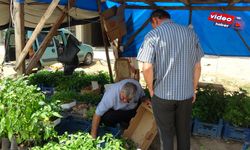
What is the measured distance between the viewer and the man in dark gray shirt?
361 centimetres

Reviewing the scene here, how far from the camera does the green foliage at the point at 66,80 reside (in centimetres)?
732

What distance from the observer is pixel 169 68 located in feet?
12.0

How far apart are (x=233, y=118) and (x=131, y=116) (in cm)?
163

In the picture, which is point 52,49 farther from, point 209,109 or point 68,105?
point 209,109

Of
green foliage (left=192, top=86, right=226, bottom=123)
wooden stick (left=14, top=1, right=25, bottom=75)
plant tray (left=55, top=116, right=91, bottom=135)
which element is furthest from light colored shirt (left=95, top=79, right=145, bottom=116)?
wooden stick (left=14, top=1, right=25, bottom=75)

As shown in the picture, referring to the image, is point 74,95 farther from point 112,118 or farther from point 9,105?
point 9,105

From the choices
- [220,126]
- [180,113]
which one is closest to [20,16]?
[180,113]

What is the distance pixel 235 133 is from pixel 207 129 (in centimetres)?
45

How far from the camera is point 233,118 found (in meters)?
5.14

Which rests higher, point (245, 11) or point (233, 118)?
point (245, 11)

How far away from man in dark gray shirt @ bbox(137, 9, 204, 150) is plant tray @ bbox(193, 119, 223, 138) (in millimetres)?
1685

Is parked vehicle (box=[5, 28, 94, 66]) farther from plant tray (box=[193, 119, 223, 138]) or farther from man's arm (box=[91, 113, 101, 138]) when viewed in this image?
man's arm (box=[91, 113, 101, 138])

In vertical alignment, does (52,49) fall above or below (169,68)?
below

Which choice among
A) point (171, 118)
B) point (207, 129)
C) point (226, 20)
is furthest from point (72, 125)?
point (226, 20)
